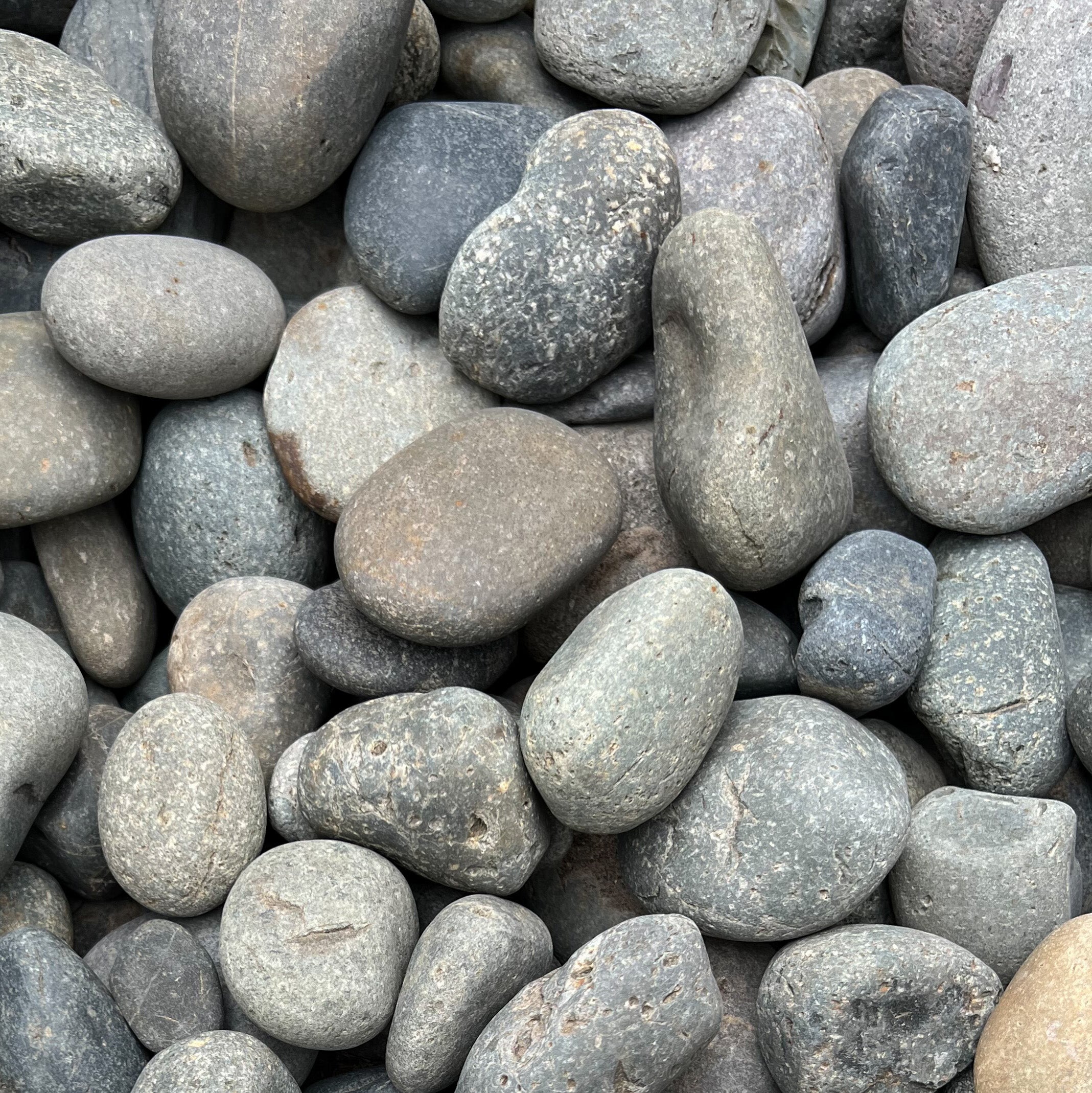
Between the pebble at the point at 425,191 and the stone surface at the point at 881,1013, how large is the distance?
1.62 meters

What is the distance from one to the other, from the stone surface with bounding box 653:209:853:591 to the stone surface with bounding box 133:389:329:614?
2.98 ft

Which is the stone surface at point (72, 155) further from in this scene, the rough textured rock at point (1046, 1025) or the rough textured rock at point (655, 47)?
the rough textured rock at point (1046, 1025)

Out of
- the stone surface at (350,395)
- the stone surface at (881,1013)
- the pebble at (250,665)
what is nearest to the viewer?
the stone surface at (881,1013)

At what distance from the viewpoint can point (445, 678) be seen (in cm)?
245

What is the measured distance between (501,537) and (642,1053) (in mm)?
959

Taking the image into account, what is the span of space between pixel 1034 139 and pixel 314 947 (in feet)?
7.48

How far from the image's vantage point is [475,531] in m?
2.29

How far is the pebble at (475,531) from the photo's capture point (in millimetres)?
2266

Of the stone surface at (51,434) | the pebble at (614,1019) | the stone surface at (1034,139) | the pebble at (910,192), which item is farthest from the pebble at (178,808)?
the stone surface at (1034,139)

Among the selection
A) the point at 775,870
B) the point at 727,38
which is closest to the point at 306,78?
the point at 727,38

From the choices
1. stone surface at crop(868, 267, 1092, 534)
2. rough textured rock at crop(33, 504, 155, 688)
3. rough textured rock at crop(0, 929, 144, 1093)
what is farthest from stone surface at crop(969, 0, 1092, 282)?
rough textured rock at crop(0, 929, 144, 1093)

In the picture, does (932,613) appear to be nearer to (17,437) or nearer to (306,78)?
(306,78)

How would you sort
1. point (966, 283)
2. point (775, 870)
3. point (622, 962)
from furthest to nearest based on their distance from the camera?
point (966, 283) → point (775, 870) → point (622, 962)

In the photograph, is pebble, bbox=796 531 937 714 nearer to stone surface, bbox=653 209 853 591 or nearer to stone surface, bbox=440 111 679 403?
stone surface, bbox=653 209 853 591
